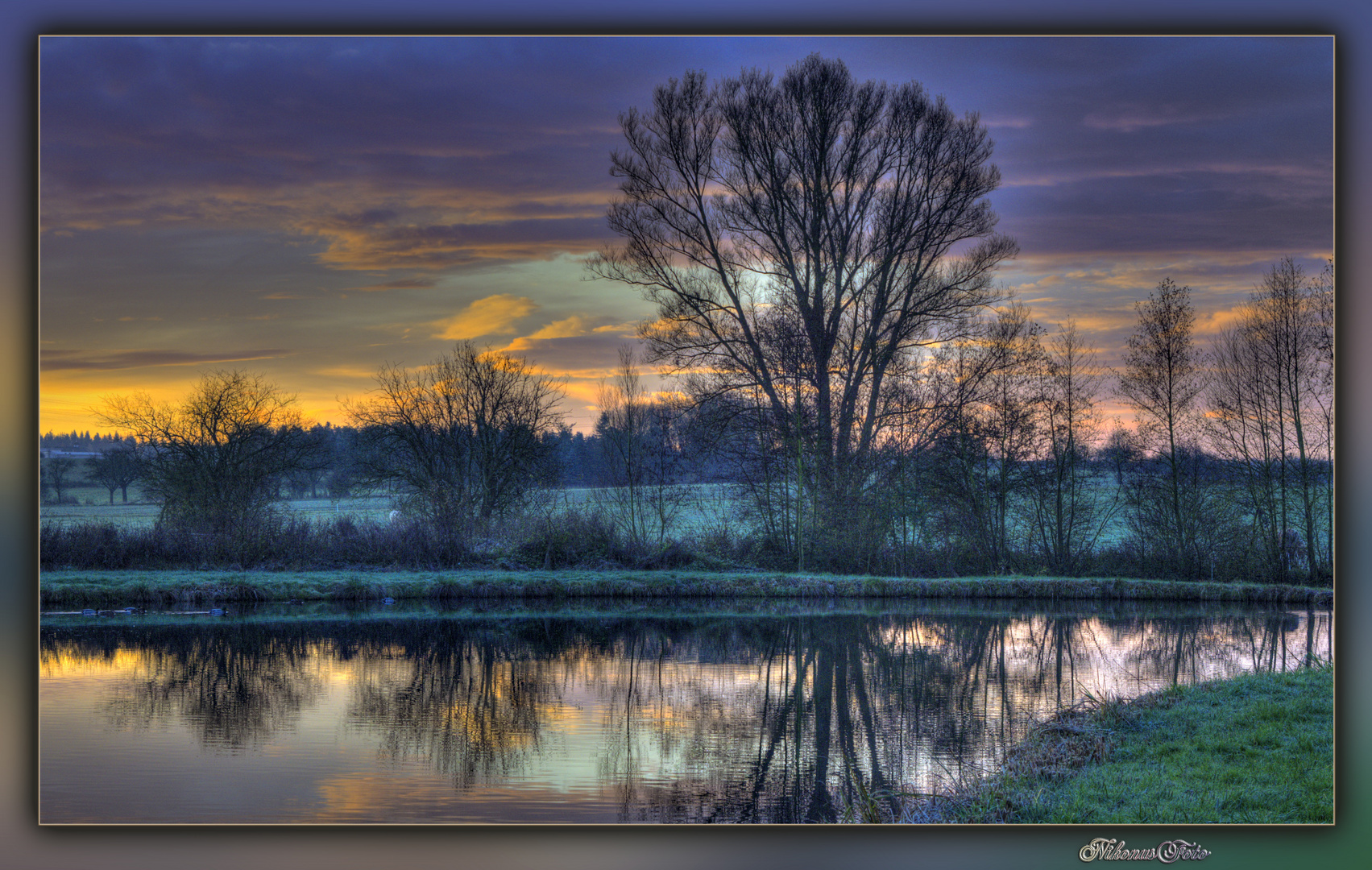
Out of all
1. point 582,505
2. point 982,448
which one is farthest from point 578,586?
point 982,448

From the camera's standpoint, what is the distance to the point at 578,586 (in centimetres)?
1247

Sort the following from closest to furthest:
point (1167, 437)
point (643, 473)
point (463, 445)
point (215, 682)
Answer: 1. point (215, 682)
2. point (1167, 437)
3. point (643, 473)
4. point (463, 445)

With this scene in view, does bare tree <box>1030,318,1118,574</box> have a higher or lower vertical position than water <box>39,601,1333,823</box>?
higher

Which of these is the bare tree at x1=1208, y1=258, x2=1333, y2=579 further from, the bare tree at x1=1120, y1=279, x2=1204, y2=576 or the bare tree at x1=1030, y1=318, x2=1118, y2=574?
the bare tree at x1=1030, y1=318, x2=1118, y2=574

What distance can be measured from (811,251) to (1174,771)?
8459mm

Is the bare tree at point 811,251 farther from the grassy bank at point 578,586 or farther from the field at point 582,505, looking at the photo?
the field at point 582,505

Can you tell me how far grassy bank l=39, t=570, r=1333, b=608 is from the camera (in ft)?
37.8

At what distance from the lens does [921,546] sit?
1303 cm

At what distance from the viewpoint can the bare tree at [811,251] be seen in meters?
9.66

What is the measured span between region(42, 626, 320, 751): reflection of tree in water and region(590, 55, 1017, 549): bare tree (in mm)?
5254

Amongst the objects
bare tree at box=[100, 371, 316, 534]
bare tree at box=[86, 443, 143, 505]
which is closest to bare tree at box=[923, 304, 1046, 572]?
bare tree at box=[100, 371, 316, 534]

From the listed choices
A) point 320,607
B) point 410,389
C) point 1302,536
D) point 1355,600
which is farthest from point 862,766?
point 410,389

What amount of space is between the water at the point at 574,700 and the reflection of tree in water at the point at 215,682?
0.11 ft

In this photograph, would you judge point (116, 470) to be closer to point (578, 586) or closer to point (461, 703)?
point (578, 586)
